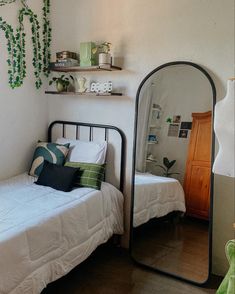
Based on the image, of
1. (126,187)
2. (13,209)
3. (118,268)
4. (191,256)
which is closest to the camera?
(13,209)

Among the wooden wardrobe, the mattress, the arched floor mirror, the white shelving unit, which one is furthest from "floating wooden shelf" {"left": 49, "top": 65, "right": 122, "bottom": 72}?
the mattress

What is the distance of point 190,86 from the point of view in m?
2.27

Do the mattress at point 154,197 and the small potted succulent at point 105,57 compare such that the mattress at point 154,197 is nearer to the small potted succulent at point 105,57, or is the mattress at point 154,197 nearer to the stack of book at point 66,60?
the small potted succulent at point 105,57

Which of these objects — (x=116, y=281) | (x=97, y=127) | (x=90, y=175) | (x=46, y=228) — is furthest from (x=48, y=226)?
(x=97, y=127)

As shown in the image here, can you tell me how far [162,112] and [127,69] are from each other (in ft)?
1.74

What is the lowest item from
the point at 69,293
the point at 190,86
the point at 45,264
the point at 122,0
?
the point at 69,293

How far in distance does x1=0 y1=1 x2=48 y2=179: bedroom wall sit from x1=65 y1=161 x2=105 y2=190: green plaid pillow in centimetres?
71

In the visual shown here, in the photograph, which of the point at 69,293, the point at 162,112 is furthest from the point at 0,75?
the point at 69,293

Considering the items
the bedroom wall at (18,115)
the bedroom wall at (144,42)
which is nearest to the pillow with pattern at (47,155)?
the bedroom wall at (18,115)

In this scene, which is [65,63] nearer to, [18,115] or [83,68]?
[83,68]

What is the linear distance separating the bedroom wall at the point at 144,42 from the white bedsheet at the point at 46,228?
387 millimetres

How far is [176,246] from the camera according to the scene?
7.98ft

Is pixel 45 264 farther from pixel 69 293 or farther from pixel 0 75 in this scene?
pixel 0 75

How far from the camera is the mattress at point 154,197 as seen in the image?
7.91ft
